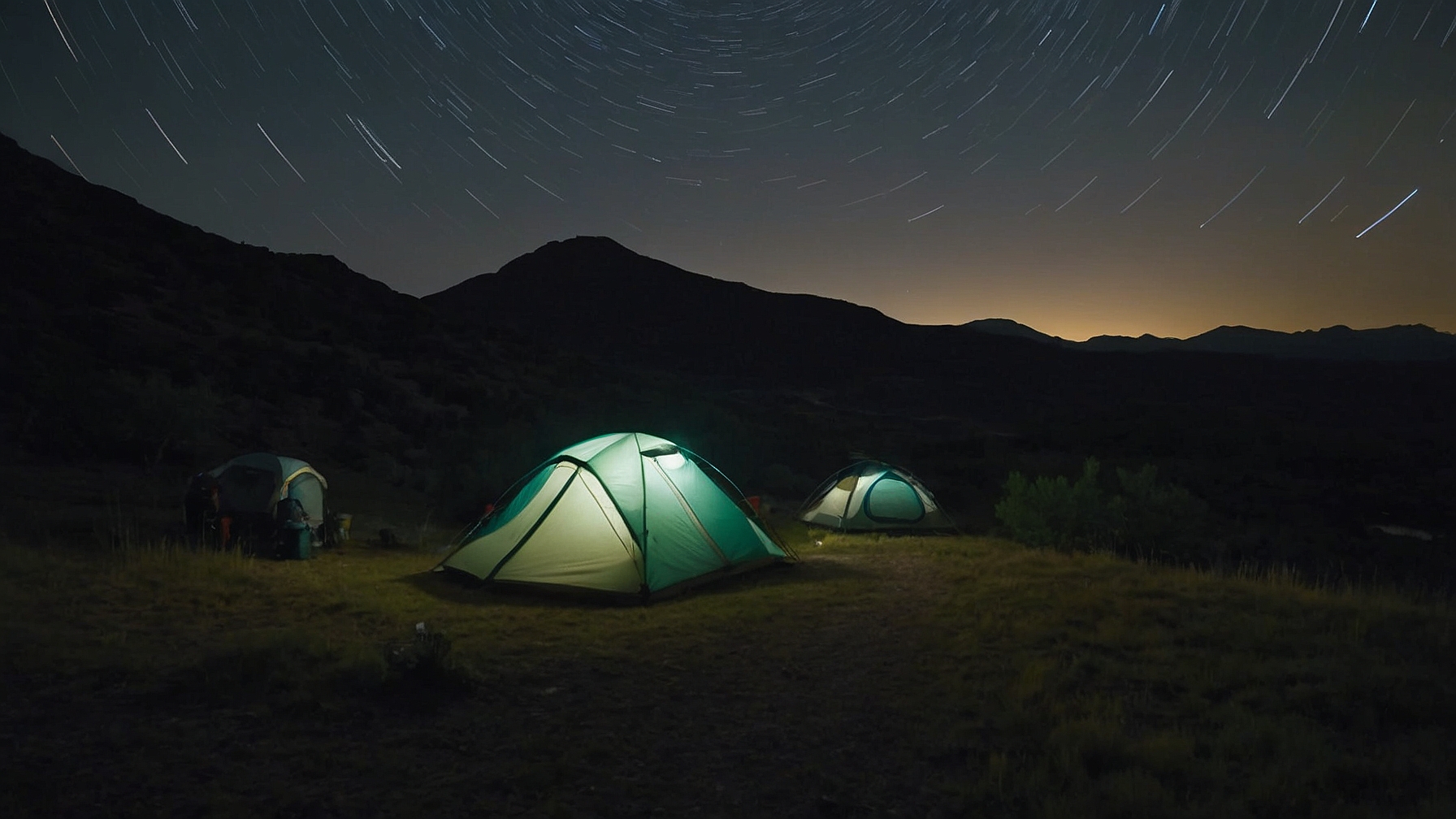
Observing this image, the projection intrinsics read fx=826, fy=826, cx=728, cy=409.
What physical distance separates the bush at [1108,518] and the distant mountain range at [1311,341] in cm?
12610

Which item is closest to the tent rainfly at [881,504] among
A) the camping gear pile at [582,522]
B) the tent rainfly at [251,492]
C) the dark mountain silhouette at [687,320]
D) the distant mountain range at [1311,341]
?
the camping gear pile at [582,522]

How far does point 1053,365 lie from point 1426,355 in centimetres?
9053

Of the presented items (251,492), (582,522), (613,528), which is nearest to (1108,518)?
(613,528)

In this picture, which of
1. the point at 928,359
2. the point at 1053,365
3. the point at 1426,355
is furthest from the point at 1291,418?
the point at 1426,355

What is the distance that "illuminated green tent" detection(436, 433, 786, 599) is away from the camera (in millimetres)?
10078

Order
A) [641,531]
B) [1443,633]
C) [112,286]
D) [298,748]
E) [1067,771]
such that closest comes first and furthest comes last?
[1067,771], [298,748], [1443,633], [641,531], [112,286]

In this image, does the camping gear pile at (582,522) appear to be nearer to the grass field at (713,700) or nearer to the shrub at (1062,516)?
the grass field at (713,700)

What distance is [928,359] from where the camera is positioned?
8594cm

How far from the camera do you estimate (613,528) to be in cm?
1033

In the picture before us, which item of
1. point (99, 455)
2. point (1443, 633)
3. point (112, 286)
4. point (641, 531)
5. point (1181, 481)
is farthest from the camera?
point (112, 286)

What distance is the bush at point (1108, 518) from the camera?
48.7 feet

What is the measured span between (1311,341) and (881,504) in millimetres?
165764

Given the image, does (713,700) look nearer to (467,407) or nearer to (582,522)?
(582,522)

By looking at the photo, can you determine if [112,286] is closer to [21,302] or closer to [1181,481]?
[21,302]
